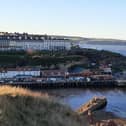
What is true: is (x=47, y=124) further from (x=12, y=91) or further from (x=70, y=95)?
(x=70, y=95)

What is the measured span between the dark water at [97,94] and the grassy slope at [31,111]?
21.9 m

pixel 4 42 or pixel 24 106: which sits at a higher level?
pixel 24 106

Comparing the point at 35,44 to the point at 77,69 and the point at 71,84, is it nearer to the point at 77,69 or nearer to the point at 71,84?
the point at 77,69

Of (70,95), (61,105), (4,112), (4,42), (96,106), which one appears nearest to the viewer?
(4,112)

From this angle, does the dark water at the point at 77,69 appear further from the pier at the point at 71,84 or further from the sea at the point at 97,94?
the sea at the point at 97,94

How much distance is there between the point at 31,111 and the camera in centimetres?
772

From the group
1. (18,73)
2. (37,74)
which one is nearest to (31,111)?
(18,73)

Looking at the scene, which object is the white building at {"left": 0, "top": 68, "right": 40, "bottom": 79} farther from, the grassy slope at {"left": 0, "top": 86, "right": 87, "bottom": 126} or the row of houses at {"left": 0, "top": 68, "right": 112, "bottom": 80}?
the grassy slope at {"left": 0, "top": 86, "right": 87, "bottom": 126}

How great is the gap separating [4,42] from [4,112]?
73.6 meters

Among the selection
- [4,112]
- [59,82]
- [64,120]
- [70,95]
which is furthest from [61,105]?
[59,82]

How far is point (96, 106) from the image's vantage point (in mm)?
32062

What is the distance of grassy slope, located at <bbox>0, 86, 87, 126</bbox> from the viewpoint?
A: 287 inches

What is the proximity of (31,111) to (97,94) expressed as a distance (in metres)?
36.1

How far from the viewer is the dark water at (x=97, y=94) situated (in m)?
33.7
